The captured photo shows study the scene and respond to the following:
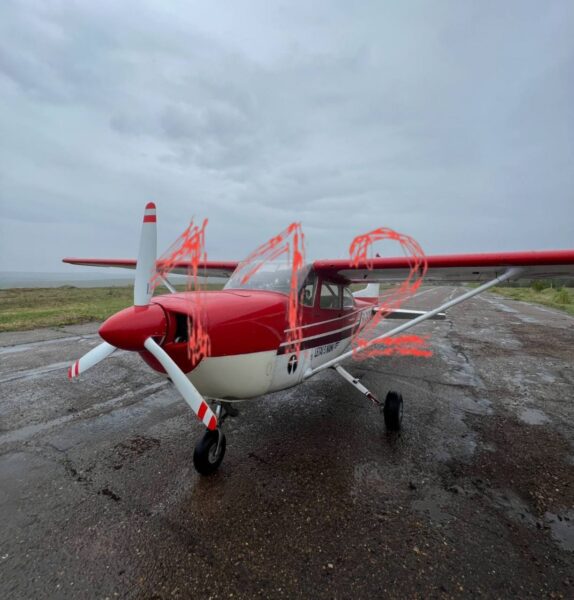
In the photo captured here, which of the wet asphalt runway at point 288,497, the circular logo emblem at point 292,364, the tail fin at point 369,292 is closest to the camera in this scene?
the wet asphalt runway at point 288,497

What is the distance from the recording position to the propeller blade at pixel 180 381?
2615 millimetres

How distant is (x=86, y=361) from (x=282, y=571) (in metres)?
2.30

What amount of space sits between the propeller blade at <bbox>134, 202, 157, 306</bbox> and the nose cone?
4.9 inches

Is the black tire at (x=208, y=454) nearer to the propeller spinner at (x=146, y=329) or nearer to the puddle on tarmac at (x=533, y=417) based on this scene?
the propeller spinner at (x=146, y=329)

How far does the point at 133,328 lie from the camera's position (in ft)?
8.38

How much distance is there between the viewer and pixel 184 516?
8.95 ft

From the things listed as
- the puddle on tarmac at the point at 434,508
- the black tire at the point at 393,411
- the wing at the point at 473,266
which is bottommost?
the puddle on tarmac at the point at 434,508

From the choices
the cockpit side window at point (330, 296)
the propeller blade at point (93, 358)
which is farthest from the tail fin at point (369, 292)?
the propeller blade at point (93, 358)

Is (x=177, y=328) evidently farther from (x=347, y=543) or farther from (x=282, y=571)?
(x=347, y=543)

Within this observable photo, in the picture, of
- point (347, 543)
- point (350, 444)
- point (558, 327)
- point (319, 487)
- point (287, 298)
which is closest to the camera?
point (347, 543)

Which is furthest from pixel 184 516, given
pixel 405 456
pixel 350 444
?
pixel 405 456

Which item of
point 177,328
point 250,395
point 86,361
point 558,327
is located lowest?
point 558,327

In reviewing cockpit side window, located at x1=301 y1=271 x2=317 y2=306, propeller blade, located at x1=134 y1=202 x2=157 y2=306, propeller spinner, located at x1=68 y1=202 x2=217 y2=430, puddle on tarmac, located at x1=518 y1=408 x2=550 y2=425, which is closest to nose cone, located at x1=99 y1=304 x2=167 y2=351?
propeller spinner, located at x1=68 y1=202 x2=217 y2=430

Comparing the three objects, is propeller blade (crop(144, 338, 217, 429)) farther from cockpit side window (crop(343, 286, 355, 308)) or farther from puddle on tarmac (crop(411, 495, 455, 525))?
cockpit side window (crop(343, 286, 355, 308))
